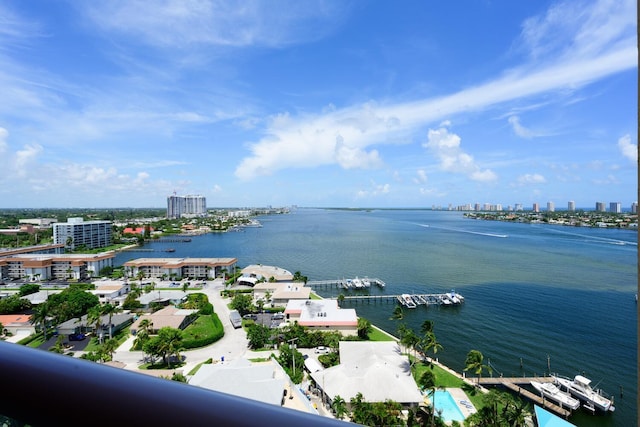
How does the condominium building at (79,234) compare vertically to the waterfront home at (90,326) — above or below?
above

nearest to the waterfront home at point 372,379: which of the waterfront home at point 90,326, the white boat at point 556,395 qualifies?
the white boat at point 556,395

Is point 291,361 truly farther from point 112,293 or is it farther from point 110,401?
point 112,293

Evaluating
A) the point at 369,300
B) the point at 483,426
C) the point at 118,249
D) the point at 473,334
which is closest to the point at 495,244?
the point at 369,300

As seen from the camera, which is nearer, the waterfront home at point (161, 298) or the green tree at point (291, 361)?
the green tree at point (291, 361)

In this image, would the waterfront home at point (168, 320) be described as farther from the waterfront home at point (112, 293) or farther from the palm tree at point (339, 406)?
the palm tree at point (339, 406)

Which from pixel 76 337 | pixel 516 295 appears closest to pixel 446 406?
pixel 516 295

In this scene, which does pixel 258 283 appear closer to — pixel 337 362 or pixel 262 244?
pixel 337 362

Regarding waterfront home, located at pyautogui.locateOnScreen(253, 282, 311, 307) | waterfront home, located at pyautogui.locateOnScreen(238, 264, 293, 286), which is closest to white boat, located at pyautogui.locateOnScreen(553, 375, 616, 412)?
waterfront home, located at pyautogui.locateOnScreen(253, 282, 311, 307)

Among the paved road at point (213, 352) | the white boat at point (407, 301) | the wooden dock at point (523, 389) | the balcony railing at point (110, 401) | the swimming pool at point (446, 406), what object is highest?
the balcony railing at point (110, 401)
